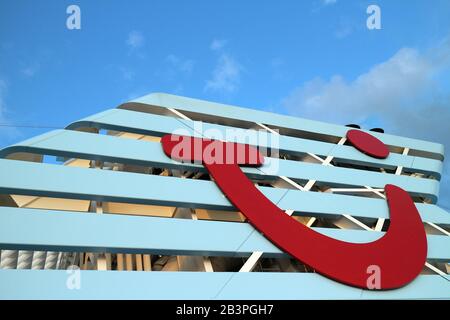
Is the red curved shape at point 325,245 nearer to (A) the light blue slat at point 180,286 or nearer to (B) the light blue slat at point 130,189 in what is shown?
(A) the light blue slat at point 180,286

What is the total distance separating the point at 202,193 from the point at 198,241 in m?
1.32

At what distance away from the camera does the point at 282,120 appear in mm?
11281

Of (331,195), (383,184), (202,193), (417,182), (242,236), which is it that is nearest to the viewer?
(242,236)

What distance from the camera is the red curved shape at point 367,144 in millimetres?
11492

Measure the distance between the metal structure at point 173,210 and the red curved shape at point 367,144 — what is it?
0.39 meters

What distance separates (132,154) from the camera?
7.62m

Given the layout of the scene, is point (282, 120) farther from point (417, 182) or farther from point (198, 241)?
Answer: point (198, 241)

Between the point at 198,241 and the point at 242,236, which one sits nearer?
the point at 198,241

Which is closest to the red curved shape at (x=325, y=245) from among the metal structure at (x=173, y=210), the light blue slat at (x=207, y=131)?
the metal structure at (x=173, y=210)

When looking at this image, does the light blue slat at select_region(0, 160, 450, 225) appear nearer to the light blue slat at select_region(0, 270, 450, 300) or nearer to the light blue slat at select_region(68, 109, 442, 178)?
the light blue slat at select_region(0, 270, 450, 300)

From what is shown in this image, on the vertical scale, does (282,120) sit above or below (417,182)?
above

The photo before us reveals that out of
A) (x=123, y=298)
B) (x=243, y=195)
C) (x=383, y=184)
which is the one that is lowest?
(x=123, y=298)
